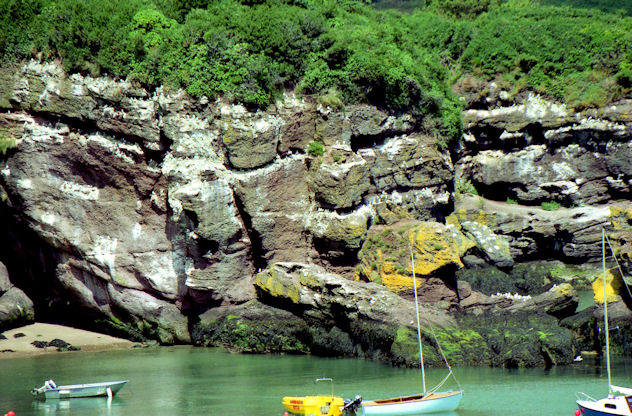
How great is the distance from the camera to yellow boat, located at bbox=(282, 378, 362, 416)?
2150 cm

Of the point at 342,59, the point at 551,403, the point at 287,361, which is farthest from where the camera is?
the point at 342,59

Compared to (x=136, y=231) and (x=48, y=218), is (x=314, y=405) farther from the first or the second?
(x=48, y=218)

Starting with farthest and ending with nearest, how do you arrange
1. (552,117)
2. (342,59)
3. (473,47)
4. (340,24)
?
1. (473,47)
2. (552,117)
3. (340,24)
4. (342,59)

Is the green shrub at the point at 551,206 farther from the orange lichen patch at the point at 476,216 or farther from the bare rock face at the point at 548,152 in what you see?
the orange lichen patch at the point at 476,216

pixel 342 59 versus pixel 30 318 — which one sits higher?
pixel 342 59

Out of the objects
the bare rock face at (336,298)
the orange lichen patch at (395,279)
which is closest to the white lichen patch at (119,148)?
the bare rock face at (336,298)

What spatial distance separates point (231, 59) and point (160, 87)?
327 cm

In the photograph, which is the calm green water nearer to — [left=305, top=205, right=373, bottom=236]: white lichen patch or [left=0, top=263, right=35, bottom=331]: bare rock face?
[left=0, top=263, right=35, bottom=331]: bare rock face

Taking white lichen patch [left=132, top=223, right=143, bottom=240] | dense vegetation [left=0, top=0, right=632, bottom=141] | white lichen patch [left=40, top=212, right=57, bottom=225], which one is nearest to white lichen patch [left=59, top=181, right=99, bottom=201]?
white lichen patch [left=40, top=212, right=57, bottom=225]

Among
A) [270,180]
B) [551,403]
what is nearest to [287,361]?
[270,180]

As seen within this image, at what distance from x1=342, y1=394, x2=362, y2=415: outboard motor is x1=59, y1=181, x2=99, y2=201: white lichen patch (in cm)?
1535

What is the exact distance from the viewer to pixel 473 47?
52.1 metres

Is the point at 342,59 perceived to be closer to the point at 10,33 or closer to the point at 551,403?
the point at 10,33

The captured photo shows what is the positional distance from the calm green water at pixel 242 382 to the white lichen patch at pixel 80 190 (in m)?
6.43
